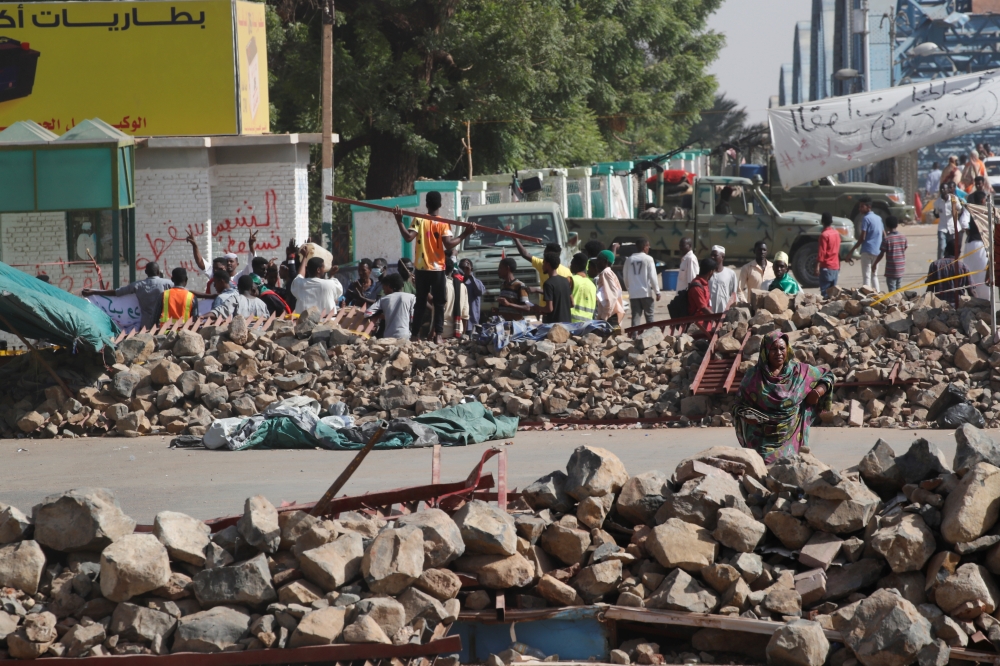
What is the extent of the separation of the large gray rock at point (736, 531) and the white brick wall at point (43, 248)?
14.8m

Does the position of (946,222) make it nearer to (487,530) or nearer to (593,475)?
(593,475)

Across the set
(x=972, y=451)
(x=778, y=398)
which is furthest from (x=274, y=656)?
(x=972, y=451)

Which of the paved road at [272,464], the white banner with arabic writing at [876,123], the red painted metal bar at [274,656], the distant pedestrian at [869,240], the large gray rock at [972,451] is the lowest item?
the red painted metal bar at [274,656]

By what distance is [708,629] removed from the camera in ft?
18.4

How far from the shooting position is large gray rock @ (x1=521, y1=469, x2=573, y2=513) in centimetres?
607

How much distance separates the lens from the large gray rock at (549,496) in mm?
6070

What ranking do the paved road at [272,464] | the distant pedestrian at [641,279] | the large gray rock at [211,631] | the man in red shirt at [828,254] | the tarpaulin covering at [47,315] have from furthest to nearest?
1. the man in red shirt at [828,254]
2. the distant pedestrian at [641,279]
3. the tarpaulin covering at [47,315]
4. the paved road at [272,464]
5. the large gray rock at [211,631]

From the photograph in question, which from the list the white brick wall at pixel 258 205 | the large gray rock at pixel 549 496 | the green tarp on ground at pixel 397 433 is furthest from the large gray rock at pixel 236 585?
the white brick wall at pixel 258 205

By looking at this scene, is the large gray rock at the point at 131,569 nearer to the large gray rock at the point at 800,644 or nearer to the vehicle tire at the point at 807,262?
the large gray rock at the point at 800,644

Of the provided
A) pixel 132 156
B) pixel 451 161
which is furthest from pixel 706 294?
pixel 451 161

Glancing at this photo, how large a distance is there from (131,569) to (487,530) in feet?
5.52

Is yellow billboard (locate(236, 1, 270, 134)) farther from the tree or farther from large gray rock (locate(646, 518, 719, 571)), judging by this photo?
large gray rock (locate(646, 518, 719, 571))

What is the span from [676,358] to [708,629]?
19.4ft

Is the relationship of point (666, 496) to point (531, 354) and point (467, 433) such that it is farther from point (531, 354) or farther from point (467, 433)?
point (531, 354)
